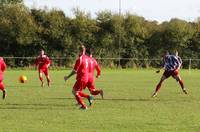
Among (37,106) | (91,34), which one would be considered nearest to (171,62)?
(37,106)

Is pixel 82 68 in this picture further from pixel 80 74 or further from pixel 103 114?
pixel 103 114

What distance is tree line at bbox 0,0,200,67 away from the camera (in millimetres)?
58156

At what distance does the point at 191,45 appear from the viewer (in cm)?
6203

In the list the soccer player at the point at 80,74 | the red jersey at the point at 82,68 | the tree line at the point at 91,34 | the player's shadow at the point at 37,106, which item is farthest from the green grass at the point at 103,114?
the tree line at the point at 91,34

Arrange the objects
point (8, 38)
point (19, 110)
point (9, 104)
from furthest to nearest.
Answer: point (8, 38) < point (9, 104) < point (19, 110)

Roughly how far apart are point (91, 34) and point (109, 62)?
3577 mm

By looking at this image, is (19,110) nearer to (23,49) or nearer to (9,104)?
(9,104)

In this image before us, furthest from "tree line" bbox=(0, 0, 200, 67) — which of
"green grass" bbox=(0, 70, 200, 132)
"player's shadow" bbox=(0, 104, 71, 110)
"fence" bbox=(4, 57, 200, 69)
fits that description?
"player's shadow" bbox=(0, 104, 71, 110)

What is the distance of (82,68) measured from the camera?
54.9 ft

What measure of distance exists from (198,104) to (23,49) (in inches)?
1626

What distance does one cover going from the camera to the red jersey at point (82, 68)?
16.6m

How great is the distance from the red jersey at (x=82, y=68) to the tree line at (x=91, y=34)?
41167mm

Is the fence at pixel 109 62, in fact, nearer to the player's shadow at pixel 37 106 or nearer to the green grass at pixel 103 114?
the green grass at pixel 103 114

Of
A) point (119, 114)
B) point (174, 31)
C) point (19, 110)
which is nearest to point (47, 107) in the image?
point (19, 110)
